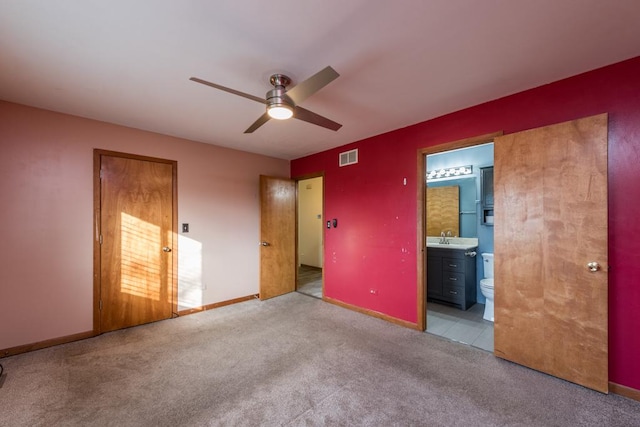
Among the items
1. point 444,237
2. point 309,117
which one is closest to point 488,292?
point 444,237

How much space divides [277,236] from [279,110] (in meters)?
2.84

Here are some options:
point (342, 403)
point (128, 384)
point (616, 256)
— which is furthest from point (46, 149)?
point (616, 256)

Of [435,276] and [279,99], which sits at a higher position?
[279,99]

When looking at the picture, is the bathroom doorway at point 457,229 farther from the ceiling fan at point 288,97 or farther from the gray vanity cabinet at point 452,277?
the ceiling fan at point 288,97

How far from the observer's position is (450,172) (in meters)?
4.37

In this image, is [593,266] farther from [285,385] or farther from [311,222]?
[311,222]

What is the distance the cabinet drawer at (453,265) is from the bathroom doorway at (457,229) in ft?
0.10

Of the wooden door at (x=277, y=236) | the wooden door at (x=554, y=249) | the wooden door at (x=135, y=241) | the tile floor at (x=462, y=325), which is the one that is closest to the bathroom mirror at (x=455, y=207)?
the tile floor at (x=462, y=325)

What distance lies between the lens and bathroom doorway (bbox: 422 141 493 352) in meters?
3.43

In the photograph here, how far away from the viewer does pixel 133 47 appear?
1.74 m

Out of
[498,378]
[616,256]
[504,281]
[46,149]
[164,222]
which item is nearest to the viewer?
[616,256]

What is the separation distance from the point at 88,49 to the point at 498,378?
4043mm

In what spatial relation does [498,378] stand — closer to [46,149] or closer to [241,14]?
[241,14]

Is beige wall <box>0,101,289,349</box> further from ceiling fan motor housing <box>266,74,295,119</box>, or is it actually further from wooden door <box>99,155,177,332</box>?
ceiling fan motor housing <box>266,74,295,119</box>
